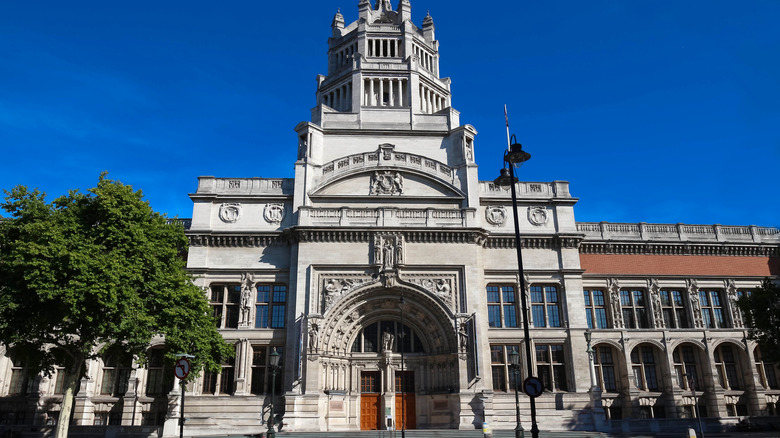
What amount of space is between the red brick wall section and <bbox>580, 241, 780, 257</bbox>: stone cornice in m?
0.29

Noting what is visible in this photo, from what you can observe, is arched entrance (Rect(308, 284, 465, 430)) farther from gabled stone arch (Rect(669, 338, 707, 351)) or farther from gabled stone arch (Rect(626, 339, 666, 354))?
gabled stone arch (Rect(669, 338, 707, 351))

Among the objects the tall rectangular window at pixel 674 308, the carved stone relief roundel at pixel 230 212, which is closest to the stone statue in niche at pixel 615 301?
the tall rectangular window at pixel 674 308

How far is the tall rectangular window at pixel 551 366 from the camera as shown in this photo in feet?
110

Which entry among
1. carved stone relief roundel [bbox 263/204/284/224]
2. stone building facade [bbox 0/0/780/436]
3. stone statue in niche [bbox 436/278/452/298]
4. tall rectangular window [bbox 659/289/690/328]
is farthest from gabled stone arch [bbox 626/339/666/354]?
carved stone relief roundel [bbox 263/204/284/224]

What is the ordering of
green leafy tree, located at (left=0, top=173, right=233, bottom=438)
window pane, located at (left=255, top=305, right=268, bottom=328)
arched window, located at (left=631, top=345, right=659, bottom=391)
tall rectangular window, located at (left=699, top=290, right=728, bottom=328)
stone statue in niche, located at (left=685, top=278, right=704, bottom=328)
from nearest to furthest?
1. green leafy tree, located at (left=0, top=173, right=233, bottom=438)
2. window pane, located at (left=255, top=305, right=268, bottom=328)
3. arched window, located at (left=631, top=345, right=659, bottom=391)
4. stone statue in niche, located at (left=685, top=278, right=704, bottom=328)
5. tall rectangular window, located at (left=699, top=290, right=728, bottom=328)

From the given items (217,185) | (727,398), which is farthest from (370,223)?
(727,398)

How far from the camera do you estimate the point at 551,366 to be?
3366cm

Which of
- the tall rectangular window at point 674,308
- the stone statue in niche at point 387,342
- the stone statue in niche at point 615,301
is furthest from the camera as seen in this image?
the tall rectangular window at point 674,308

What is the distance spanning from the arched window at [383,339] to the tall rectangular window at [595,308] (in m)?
12.1

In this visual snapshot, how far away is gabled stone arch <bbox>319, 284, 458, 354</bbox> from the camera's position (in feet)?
107

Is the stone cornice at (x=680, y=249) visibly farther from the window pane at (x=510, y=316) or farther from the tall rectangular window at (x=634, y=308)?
the window pane at (x=510, y=316)

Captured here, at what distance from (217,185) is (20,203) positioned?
482 inches

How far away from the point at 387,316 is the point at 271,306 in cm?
738

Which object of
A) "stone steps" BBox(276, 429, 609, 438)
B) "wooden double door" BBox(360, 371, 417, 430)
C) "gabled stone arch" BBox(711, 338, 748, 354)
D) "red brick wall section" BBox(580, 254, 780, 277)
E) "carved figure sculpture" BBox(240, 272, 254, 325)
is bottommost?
"stone steps" BBox(276, 429, 609, 438)
